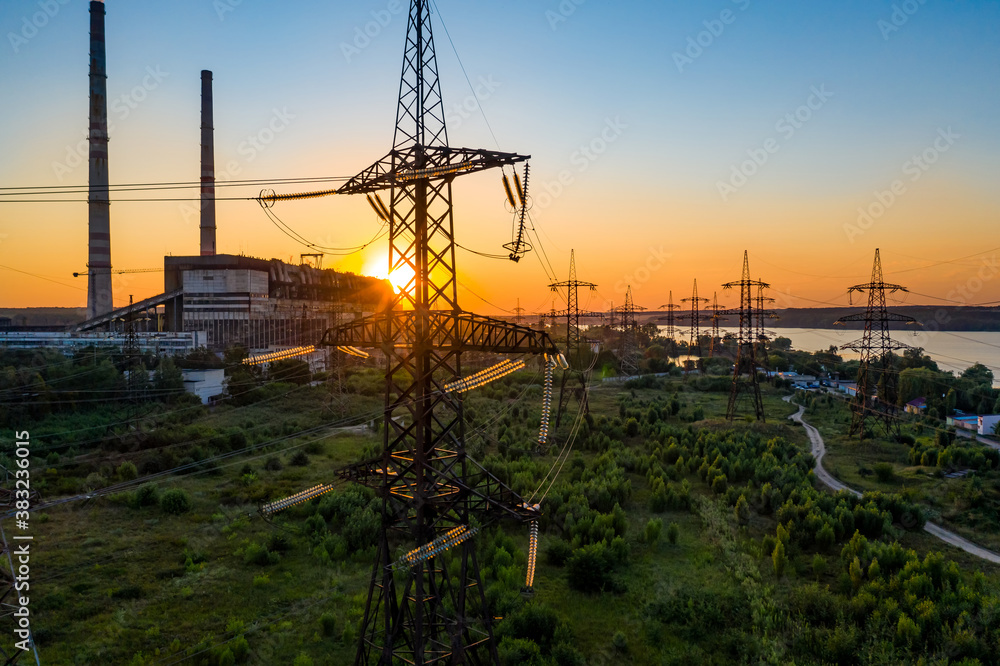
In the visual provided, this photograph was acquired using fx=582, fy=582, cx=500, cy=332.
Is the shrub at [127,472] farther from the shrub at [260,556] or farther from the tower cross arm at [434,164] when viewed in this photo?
the tower cross arm at [434,164]

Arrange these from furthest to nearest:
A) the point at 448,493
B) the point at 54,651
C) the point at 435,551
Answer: the point at 54,651 < the point at 448,493 < the point at 435,551

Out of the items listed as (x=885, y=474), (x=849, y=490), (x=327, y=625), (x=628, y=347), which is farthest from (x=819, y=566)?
(x=628, y=347)

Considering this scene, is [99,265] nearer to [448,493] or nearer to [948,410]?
[448,493]

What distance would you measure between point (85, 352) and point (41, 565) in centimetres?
3734

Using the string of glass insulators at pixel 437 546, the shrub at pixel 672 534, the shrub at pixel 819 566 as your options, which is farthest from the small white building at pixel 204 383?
the shrub at pixel 819 566

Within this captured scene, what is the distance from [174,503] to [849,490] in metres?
27.6

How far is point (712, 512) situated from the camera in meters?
21.6

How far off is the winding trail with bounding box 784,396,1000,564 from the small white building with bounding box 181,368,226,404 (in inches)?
1609

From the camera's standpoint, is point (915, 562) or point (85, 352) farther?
point (85, 352)

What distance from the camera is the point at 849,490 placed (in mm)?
24656

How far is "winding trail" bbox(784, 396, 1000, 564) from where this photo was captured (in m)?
18.0

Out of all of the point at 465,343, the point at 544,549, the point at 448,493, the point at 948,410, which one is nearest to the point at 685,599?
the point at 544,549

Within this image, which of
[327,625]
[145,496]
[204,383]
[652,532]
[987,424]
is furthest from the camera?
[204,383]

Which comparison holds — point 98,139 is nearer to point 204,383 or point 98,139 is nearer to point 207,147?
point 207,147
